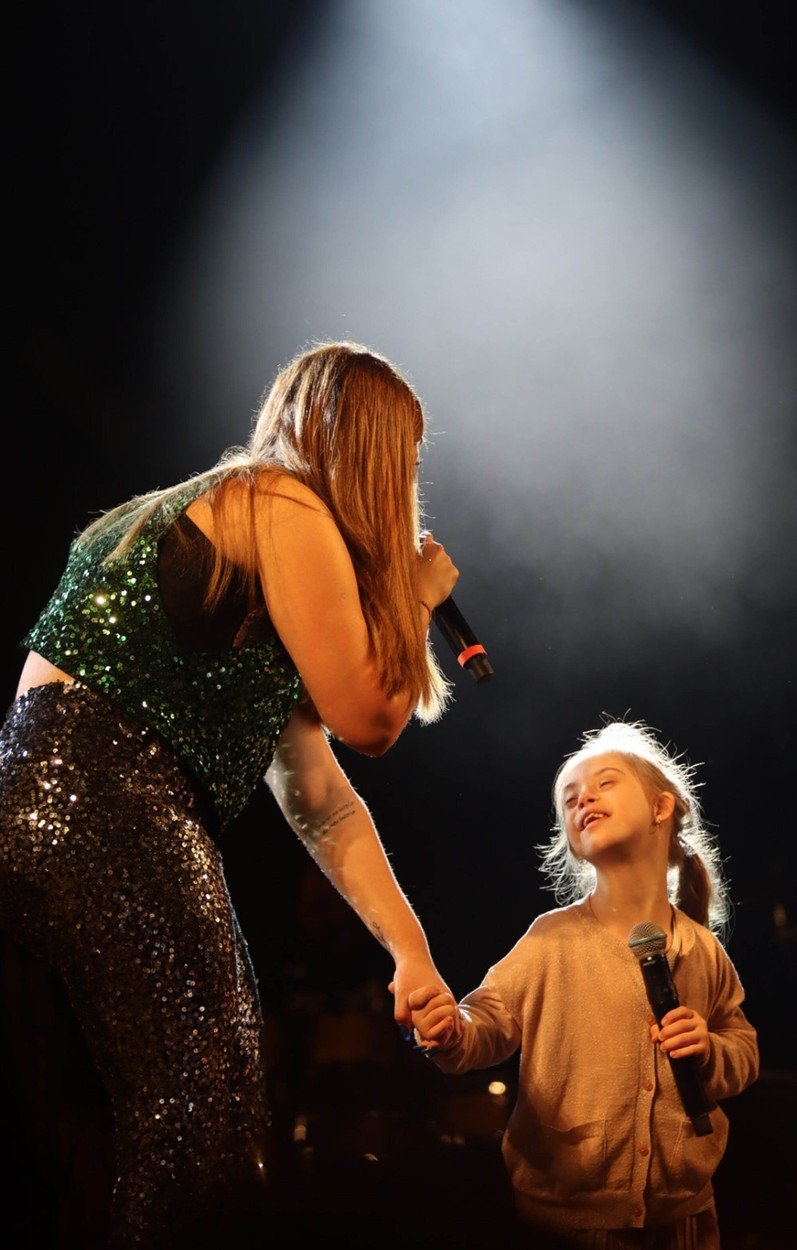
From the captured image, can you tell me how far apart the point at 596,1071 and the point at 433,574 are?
80 centimetres

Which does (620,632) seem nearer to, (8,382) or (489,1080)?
(489,1080)

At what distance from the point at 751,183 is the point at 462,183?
2.51 ft

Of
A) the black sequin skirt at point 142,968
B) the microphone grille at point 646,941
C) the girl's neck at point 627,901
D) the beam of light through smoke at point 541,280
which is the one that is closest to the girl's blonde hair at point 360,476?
the black sequin skirt at point 142,968

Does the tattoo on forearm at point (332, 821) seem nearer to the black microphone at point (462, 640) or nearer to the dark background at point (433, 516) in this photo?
the black microphone at point (462, 640)

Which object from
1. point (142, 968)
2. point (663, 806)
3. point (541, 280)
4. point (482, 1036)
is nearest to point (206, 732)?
point (142, 968)

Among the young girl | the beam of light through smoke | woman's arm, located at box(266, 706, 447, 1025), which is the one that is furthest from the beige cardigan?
the beam of light through smoke

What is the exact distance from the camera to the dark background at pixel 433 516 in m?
2.55

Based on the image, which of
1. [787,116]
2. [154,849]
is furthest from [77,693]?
[787,116]

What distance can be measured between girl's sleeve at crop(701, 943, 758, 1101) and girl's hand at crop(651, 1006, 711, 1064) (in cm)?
15

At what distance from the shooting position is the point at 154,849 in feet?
3.18

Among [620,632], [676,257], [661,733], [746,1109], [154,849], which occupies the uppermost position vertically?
[676,257]

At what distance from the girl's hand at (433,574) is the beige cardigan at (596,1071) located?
1.96 feet

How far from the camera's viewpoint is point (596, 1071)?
1577 mm

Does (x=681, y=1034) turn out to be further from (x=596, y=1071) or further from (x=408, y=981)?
(x=408, y=981)
